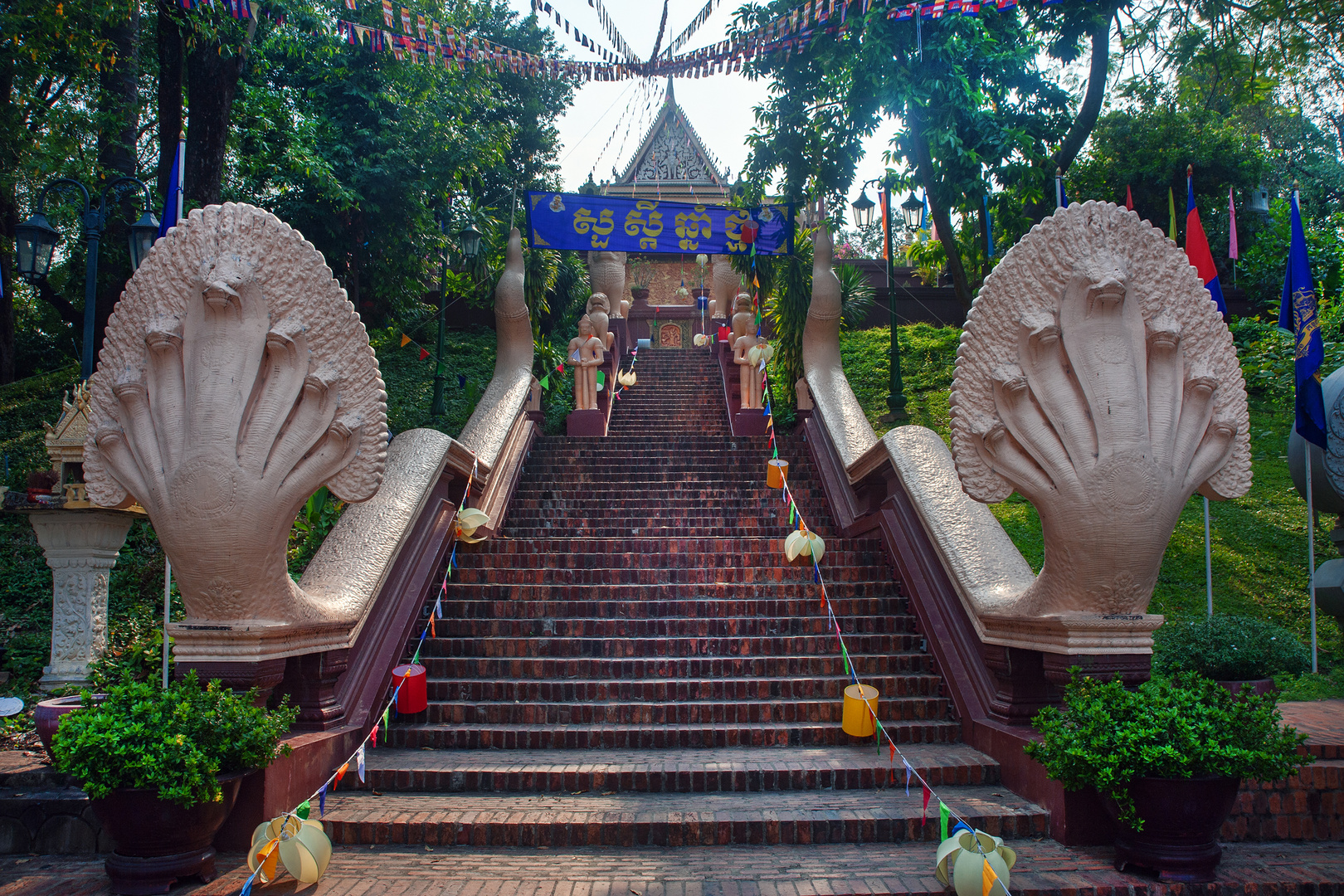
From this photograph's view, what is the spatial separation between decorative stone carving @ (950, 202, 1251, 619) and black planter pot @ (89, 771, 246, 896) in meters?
3.90

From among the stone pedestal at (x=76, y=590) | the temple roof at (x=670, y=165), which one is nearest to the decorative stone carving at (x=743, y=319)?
the stone pedestal at (x=76, y=590)

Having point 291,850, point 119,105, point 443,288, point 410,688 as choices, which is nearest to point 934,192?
point 443,288

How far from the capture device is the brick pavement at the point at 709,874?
145 inches

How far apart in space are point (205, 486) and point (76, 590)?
9.83 ft

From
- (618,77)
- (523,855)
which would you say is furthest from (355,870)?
(618,77)

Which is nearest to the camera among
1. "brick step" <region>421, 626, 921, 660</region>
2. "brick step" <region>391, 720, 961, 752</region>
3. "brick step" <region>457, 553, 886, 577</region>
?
"brick step" <region>391, 720, 961, 752</region>

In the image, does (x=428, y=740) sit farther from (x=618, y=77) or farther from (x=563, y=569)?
(x=618, y=77)

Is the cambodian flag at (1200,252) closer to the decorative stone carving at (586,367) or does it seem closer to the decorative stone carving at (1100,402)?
the decorative stone carving at (1100,402)

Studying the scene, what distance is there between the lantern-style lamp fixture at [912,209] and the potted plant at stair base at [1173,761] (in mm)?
8925

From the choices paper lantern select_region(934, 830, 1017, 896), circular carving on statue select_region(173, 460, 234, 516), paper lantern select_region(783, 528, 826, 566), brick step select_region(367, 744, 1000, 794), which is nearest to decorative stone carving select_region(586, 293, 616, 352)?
paper lantern select_region(783, 528, 826, 566)

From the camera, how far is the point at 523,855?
13.4 ft

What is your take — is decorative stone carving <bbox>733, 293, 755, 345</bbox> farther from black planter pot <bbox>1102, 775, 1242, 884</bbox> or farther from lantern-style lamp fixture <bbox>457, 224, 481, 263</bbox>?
black planter pot <bbox>1102, 775, 1242, 884</bbox>

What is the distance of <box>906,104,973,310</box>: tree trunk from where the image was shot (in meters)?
9.58

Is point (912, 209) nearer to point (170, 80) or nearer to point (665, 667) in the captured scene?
point (665, 667)
